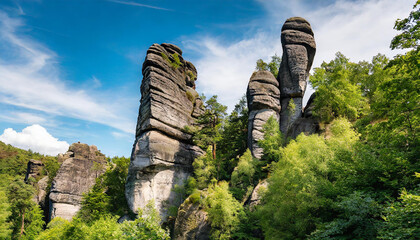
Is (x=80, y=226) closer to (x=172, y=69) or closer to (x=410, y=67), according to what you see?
(x=172, y=69)

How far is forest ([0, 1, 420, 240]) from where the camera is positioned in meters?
9.75

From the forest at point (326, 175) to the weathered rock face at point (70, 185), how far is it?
413 cm

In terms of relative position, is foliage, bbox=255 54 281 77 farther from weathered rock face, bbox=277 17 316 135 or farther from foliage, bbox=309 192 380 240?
foliage, bbox=309 192 380 240

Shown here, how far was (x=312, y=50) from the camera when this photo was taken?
35.6 meters

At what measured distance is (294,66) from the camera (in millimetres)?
34156

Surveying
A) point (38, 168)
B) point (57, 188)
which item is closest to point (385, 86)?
point (57, 188)

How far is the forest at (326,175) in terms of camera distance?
9750 millimetres

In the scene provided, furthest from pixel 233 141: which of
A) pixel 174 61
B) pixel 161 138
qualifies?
pixel 174 61

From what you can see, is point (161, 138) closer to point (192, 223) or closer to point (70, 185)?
point (192, 223)

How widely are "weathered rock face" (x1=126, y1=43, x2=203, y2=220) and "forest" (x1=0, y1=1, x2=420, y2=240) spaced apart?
3.15 meters

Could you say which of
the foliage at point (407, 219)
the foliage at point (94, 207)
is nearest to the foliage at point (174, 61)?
the foliage at point (94, 207)

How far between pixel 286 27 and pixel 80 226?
39484mm

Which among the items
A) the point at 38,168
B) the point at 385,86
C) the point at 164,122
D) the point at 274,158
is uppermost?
the point at 164,122

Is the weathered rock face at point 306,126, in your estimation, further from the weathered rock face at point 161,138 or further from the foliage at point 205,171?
the weathered rock face at point 161,138
